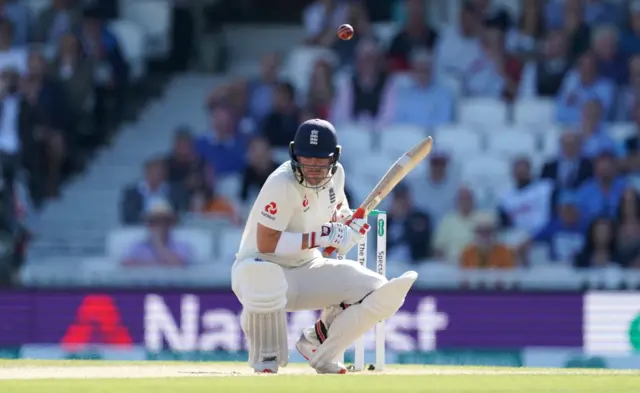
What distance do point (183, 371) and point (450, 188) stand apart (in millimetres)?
5816

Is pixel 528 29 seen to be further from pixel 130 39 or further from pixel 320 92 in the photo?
pixel 130 39

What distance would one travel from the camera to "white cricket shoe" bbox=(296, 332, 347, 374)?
887 cm

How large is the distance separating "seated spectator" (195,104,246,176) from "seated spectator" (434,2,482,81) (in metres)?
2.04

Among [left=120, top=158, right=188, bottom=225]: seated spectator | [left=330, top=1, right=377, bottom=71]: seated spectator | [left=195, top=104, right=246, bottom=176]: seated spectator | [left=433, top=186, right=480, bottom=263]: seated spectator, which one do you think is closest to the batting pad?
[left=433, top=186, right=480, bottom=263]: seated spectator

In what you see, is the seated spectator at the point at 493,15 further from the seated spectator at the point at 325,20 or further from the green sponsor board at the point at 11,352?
the green sponsor board at the point at 11,352

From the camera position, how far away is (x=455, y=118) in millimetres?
15305

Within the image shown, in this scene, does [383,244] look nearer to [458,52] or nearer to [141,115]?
[458,52]

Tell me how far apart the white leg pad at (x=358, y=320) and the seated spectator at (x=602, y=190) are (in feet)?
18.4

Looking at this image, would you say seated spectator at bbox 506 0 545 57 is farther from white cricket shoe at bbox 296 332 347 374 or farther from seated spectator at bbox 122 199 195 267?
white cricket shoe at bbox 296 332 347 374

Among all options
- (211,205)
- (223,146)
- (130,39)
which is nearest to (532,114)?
(223,146)

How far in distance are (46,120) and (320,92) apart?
2650 millimetres

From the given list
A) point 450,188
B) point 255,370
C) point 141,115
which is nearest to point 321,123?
point 255,370

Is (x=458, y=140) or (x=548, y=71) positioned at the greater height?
(x=548, y=71)

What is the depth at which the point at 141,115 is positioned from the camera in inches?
668
